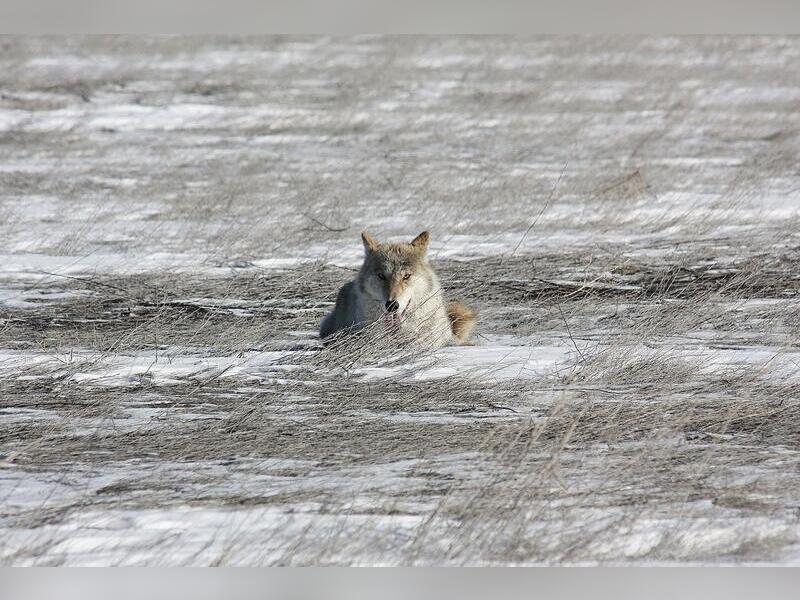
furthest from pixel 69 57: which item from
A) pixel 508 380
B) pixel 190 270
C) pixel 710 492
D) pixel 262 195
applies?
pixel 710 492

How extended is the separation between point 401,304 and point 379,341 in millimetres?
571

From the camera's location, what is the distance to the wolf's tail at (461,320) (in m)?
9.10

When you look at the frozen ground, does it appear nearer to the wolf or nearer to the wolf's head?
the wolf

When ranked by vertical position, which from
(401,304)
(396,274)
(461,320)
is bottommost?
(461,320)

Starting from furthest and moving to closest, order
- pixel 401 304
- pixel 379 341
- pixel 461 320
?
pixel 461 320, pixel 401 304, pixel 379 341

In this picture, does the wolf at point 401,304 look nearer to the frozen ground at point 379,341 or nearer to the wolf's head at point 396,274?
the wolf's head at point 396,274

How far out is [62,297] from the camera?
10219 mm

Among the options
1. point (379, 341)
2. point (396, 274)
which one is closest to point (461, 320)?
point (396, 274)

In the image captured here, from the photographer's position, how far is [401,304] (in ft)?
29.7

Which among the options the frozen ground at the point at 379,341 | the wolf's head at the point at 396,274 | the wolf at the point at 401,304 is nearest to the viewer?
the frozen ground at the point at 379,341

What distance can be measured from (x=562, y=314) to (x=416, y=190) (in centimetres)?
463

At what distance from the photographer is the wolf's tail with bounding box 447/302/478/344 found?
358 inches

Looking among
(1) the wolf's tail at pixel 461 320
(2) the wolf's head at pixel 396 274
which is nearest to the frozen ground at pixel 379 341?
(1) the wolf's tail at pixel 461 320

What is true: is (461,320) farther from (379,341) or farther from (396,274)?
(379,341)
